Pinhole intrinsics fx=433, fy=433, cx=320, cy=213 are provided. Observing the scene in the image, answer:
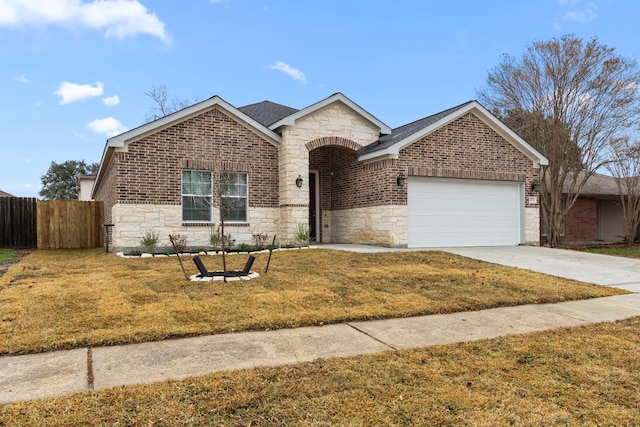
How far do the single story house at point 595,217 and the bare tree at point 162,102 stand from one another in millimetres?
23983

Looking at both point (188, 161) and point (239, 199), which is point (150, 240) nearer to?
point (188, 161)

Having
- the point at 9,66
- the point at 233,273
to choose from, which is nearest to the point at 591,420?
the point at 233,273

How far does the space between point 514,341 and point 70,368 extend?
419cm

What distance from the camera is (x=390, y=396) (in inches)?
121

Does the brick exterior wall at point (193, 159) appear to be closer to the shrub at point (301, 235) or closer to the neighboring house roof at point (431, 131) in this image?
the shrub at point (301, 235)

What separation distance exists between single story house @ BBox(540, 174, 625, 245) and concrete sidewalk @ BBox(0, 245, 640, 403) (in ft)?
54.2

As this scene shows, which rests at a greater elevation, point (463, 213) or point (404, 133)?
point (404, 133)

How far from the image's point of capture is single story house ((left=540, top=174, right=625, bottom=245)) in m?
22.4

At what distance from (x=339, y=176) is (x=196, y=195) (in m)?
5.55

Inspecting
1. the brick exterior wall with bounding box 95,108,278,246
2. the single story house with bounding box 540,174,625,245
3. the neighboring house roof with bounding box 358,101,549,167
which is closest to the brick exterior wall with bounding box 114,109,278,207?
the brick exterior wall with bounding box 95,108,278,246

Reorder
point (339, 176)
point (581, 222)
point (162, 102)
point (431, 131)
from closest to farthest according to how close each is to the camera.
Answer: point (431, 131)
point (339, 176)
point (581, 222)
point (162, 102)

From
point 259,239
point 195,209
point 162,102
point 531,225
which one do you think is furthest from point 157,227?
point 162,102

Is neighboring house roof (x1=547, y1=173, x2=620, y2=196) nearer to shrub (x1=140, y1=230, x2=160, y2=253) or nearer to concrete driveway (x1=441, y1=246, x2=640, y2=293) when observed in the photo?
concrete driveway (x1=441, y1=246, x2=640, y2=293)

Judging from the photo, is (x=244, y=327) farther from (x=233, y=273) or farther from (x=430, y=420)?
(x=233, y=273)
